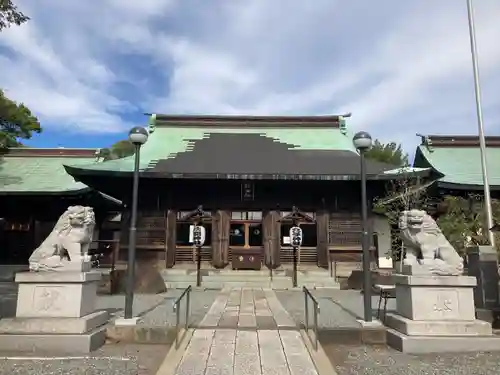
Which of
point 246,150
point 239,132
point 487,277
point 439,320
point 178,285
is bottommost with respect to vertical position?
point 178,285

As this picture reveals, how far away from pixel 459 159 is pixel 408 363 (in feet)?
63.8

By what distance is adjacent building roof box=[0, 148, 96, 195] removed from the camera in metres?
20.8

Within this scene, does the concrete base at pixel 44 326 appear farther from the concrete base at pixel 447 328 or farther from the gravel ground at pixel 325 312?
the concrete base at pixel 447 328

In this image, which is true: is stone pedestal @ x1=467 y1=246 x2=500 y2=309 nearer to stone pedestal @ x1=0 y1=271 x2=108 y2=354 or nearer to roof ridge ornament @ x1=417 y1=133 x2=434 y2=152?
stone pedestal @ x1=0 y1=271 x2=108 y2=354

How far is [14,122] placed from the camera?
20.0 meters

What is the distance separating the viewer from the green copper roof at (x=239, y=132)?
21719 mm

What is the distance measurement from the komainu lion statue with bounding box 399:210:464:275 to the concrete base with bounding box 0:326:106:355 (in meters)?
5.72

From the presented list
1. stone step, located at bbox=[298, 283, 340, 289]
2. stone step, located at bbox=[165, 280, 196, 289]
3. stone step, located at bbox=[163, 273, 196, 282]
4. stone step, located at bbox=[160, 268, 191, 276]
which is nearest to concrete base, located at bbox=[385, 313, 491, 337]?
stone step, located at bbox=[298, 283, 340, 289]

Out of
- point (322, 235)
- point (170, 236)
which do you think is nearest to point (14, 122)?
point (170, 236)

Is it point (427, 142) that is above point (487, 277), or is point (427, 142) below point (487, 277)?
above

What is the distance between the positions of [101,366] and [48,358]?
1044mm

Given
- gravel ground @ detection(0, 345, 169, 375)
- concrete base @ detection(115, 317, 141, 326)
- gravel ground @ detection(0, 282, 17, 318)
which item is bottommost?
gravel ground @ detection(0, 345, 169, 375)

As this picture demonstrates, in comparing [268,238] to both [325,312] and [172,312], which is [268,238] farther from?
[172,312]

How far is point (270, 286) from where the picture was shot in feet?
54.1
